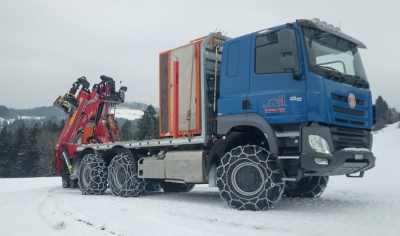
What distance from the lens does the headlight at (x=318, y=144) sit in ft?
20.2

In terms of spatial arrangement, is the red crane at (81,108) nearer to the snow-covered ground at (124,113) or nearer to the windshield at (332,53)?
the snow-covered ground at (124,113)

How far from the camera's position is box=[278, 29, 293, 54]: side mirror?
6348mm

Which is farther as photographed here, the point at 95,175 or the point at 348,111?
the point at 95,175

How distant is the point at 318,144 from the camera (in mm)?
6172

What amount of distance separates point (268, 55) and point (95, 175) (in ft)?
21.6

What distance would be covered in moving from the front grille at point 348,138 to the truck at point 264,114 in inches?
0.8

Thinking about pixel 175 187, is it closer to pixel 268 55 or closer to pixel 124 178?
pixel 124 178

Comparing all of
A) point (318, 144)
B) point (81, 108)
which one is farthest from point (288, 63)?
point (81, 108)

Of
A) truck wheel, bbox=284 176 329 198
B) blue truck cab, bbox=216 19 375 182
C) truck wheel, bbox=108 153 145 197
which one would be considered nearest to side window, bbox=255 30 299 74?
blue truck cab, bbox=216 19 375 182

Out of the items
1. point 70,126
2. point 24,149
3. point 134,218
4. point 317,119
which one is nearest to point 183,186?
point 70,126

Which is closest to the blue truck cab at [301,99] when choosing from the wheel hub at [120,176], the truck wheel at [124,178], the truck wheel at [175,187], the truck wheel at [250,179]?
the truck wheel at [250,179]

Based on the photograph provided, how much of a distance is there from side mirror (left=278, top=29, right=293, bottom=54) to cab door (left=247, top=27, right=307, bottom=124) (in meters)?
0.27

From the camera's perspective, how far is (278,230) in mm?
5117

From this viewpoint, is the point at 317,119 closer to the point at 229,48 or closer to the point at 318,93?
the point at 318,93
